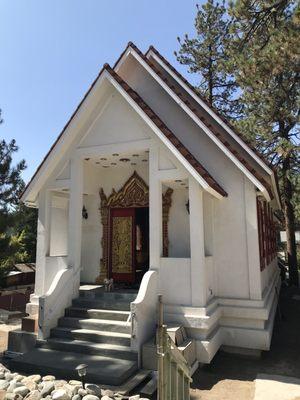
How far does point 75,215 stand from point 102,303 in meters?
2.39

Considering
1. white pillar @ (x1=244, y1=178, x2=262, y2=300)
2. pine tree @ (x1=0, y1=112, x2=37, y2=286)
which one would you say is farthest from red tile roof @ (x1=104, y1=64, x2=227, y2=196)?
pine tree @ (x1=0, y1=112, x2=37, y2=286)

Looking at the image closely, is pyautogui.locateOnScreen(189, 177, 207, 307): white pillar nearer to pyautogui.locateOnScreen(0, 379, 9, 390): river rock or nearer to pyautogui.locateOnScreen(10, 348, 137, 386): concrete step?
pyautogui.locateOnScreen(10, 348, 137, 386): concrete step

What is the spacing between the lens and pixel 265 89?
16.5 metres

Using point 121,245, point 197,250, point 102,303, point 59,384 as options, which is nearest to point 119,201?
point 121,245

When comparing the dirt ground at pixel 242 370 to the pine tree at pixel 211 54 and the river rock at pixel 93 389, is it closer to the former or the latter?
the river rock at pixel 93 389

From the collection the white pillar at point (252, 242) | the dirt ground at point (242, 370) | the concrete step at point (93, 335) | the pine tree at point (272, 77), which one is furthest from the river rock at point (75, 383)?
the pine tree at point (272, 77)

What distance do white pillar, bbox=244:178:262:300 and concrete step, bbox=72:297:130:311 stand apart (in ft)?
10.1

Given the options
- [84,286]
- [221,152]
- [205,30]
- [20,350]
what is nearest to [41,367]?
[20,350]

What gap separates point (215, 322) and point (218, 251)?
5.72 feet

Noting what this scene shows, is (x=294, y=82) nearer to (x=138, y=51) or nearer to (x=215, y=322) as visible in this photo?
(x=138, y=51)

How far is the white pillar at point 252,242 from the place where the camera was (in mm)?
7820

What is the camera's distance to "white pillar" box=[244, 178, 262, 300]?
7820mm

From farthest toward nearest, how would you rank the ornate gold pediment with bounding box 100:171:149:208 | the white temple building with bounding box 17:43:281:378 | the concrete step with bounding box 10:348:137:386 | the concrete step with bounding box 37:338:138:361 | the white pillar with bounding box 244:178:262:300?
the ornate gold pediment with bounding box 100:171:149:208 < the white pillar with bounding box 244:178:262:300 < the white temple building with bounding box 17:43:281:378 < the concrete step with bounding box 37:338:138:361 < the concrete step with bounding box 10:348:137:386

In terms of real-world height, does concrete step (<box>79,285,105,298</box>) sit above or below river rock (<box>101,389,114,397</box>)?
above
